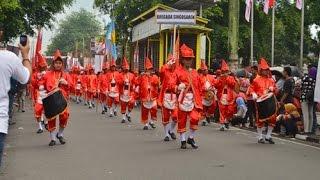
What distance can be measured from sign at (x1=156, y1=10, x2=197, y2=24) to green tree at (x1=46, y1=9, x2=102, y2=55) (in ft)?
332

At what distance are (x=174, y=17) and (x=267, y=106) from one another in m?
7.32

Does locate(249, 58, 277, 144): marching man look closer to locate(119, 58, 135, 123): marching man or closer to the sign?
locate(119, 58, 135, 123): marching man

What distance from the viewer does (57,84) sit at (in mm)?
12953

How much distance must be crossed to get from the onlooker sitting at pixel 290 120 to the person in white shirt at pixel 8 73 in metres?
10.5

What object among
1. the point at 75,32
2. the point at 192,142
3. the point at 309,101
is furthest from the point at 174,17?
the point at 75,32

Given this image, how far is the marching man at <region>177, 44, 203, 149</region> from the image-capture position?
39.2ft

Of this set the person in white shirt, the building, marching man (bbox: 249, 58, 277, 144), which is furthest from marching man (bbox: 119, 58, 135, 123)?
the person in white shirt

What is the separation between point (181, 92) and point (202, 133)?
12.2 feet

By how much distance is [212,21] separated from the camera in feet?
131

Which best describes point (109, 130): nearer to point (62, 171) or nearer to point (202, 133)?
point (202, 133)

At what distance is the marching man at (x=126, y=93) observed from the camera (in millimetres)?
19562

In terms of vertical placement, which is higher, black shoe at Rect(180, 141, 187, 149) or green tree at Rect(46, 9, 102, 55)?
green tree at Rect(46, 9, 102, 55)

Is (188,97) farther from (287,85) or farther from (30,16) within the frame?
(30,16)

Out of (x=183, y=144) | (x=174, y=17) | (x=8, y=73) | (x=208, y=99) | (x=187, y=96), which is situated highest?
(x=174, y=17)
